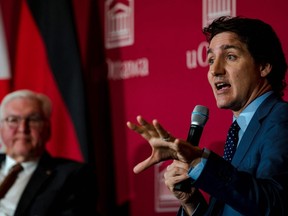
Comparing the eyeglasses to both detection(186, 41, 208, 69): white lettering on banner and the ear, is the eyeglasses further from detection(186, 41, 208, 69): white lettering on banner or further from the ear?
the ear

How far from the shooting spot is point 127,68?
3268mm

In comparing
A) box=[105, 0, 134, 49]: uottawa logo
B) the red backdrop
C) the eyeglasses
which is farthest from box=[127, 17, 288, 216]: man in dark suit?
the eyeglasses

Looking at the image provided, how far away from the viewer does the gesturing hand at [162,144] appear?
161cm

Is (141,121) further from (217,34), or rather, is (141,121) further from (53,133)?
(53,133)

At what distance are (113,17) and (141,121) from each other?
5.81 ft

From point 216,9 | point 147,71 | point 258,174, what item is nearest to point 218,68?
point 258,174

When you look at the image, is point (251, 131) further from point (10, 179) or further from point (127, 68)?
point (10, 179)

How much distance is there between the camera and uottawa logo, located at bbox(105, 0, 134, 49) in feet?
10.7

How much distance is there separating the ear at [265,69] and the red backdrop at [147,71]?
47cm

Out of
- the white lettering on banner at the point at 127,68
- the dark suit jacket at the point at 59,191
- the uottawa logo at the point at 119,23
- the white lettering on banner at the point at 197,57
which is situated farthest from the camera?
the uottawa logo at the point at 119,23

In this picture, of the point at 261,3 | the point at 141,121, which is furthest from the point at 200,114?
the point at 261,3

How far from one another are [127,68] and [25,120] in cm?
58

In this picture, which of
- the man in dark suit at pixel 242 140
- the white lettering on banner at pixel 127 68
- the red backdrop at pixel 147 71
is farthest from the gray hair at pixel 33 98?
the man in dark suit at pixel 242 140

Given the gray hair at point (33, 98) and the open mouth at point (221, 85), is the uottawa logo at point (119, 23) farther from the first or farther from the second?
the open mouth at point (221, 85)
